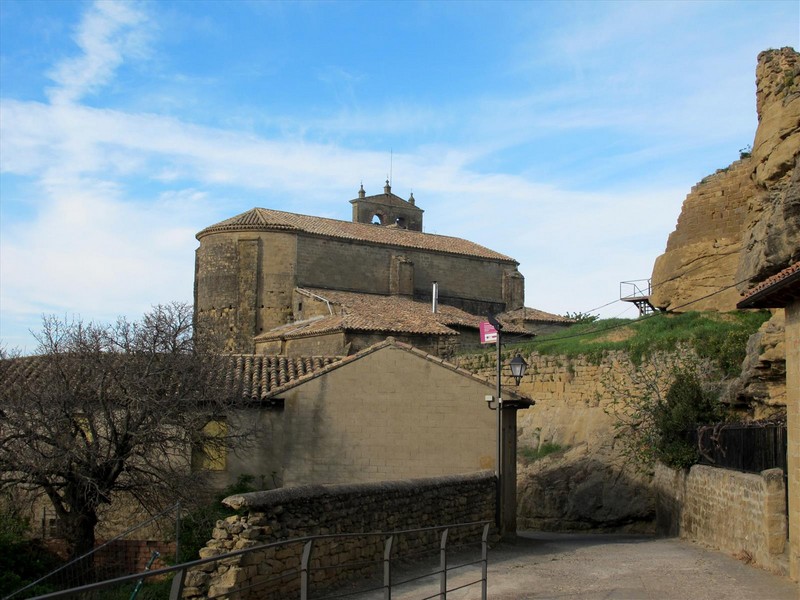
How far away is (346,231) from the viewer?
53.2m

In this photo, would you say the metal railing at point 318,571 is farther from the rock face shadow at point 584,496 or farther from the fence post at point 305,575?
the rock face shadow at point 584,496

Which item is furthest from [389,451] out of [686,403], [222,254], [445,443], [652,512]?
[222,254]

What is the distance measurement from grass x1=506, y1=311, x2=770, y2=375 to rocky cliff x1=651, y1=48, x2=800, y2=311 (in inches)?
33.4

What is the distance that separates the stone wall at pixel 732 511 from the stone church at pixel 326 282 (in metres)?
20.3

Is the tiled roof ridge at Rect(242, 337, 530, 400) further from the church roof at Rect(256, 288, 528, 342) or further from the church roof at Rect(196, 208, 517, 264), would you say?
the church roof at Rect(196, 208, 517, 264)

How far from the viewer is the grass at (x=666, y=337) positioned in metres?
29.4

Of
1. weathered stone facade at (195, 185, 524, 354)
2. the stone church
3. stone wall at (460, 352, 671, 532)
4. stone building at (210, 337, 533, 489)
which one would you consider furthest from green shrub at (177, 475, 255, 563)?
weathered stone facade at (195, 185, 524, 354)

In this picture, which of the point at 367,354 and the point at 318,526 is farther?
the point at 367,354

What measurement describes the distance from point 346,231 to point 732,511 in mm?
38178

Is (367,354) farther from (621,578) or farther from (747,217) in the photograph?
(621,578)

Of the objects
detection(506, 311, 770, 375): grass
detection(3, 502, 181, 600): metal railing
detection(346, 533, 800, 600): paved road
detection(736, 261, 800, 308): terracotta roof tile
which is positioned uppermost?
detection(506, 311, 770, 375): grass

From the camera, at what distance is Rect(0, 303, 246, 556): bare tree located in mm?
20519

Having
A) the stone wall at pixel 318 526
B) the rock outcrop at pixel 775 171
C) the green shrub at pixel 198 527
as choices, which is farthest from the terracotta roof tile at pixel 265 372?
the rock outcrop at pixel 775 171

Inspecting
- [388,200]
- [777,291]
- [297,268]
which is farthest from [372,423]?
[388,200]
